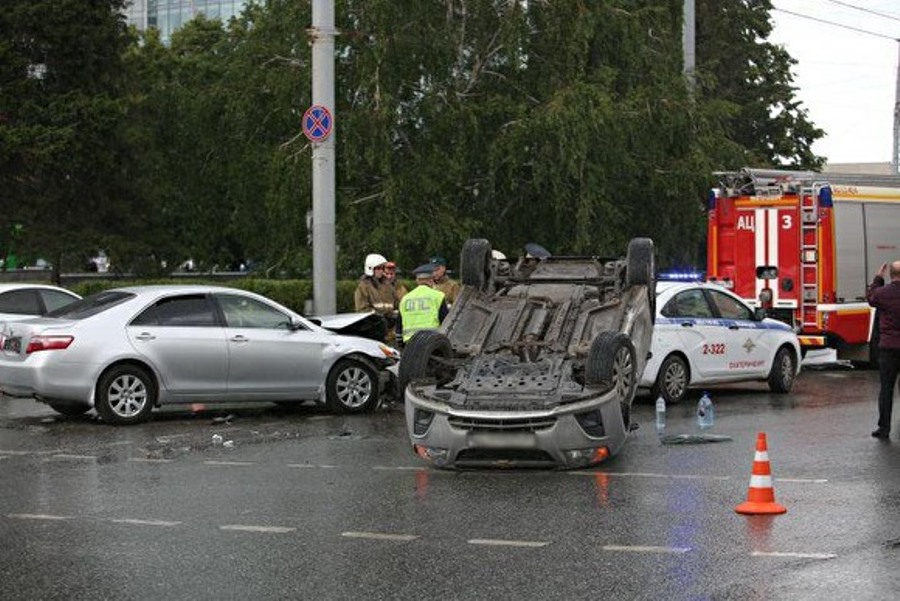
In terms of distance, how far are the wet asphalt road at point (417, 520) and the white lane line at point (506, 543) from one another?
0.06ft

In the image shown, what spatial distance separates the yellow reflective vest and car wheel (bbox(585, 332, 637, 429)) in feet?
12.6

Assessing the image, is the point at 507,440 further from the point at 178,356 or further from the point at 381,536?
the point at 178,356

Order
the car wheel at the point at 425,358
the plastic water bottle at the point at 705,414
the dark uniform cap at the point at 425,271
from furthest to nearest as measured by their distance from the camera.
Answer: the dark uniform cap at the point at 425,271
the plastic water bottle at the point at 705,414
the car wheel at the point at 425,358

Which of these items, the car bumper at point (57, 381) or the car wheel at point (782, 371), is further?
the car wheel at point (782, 371)

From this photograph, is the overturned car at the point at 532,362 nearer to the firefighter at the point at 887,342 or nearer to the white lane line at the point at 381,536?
the firefighter at the point at 887,342

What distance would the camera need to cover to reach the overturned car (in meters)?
11.3

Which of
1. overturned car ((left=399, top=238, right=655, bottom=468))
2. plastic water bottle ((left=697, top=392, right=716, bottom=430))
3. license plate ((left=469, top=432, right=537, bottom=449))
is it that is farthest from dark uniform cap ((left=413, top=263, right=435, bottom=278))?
license plate ((left=469, top=432, right=537, bottom=449))

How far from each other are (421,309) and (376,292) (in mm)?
2847

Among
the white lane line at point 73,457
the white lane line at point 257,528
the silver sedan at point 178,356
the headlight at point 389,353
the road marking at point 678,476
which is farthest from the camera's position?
the headlight at point 389,353

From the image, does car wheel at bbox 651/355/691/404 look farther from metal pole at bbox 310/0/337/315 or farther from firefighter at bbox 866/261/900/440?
metal pole at bbox 310/0/337/315

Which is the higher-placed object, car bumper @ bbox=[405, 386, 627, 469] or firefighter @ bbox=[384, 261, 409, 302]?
firefighter @ bbox=[384, 261, 409, 302]

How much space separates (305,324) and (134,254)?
70.1 ft

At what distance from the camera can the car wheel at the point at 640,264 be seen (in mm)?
13172

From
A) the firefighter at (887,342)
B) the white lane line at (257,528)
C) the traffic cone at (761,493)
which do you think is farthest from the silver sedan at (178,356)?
the traffic cone at (761,493)
